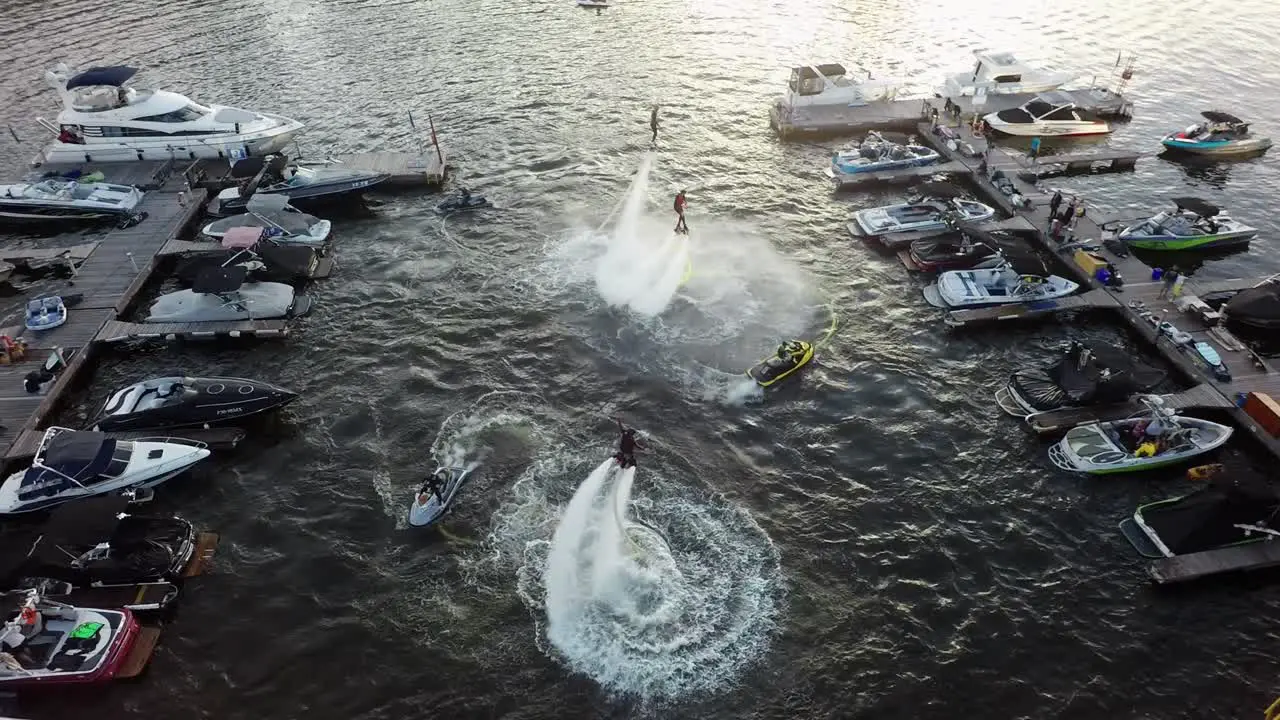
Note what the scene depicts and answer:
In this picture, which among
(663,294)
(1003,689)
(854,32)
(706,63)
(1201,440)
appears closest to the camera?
(1003,689)

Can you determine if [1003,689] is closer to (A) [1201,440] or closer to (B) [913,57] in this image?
(A) [1201,440]

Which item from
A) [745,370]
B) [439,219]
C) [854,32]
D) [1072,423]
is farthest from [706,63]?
[1072,423]

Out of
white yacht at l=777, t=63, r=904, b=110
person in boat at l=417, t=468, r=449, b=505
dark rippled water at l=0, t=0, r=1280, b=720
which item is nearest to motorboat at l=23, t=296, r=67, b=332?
dark rippled water at l=0, t=0, r=1280, b=720

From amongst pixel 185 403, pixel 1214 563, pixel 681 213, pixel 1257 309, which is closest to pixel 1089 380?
pixel 1214 563

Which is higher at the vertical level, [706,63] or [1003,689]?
[706,63]

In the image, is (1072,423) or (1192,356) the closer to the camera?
(1072,423)

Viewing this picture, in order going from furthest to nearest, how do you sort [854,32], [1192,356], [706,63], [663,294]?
[854,32] < [706,63] < [663,294] < [1192,356]
